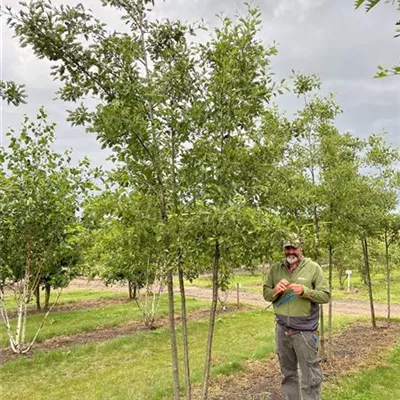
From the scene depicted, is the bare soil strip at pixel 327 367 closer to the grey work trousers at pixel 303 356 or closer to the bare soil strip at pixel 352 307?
the grey work trousers at pixel 303 356

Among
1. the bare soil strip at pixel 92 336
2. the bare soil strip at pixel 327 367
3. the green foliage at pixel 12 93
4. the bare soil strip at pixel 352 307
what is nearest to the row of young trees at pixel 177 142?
the green foliage at pixel 12 93

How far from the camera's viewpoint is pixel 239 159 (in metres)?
4.32

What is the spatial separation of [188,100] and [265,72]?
35.9 inches

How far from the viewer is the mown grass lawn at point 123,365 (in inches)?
287

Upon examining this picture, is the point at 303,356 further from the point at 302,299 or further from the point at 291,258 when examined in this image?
the point at 291,258

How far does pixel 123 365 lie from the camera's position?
9102 mm

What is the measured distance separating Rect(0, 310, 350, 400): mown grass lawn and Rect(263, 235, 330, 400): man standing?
9.12ft

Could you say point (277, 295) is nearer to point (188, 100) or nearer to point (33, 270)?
point (188, 100)

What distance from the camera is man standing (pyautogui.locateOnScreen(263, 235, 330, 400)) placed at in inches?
185

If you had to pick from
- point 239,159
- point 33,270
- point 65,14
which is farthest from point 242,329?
point 65,14

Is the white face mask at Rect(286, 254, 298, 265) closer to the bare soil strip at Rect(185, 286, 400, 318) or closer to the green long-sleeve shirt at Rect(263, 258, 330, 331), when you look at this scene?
the green long-sleeve shirt at Rect(263, 258, 330, 331)

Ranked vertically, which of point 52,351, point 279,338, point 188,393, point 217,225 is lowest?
point 52,351

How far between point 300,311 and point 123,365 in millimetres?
5795

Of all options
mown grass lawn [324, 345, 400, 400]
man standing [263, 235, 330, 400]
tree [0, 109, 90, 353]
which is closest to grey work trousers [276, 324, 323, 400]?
man standing [263, 235, 330, 400]
